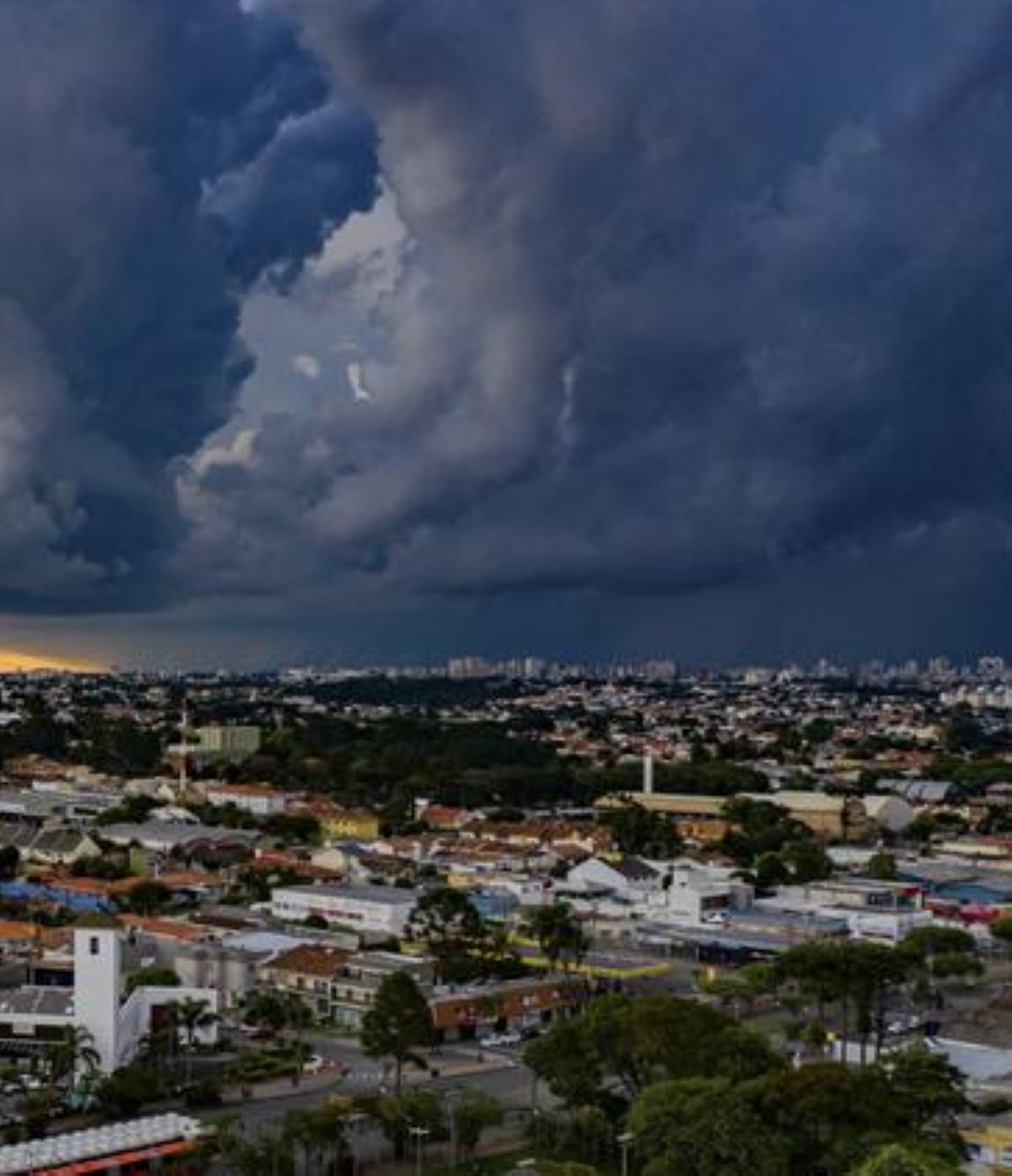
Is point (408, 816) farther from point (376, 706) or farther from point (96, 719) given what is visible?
point (376, 706)

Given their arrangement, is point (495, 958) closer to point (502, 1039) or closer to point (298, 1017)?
point (502, 1039)

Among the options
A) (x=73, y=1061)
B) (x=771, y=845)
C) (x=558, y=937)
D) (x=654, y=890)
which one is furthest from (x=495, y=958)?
(x=771, y=845)

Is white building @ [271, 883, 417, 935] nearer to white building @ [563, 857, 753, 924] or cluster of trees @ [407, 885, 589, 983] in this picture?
cluster of trees @ [407, 885, 589, 983]

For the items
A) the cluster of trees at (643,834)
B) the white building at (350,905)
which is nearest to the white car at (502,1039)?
the white building at (350,905)

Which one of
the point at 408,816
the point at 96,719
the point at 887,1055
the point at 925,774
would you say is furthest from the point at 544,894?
the point at 96,719

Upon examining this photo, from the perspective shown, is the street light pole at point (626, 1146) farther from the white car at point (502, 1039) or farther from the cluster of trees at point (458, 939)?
the cluster of trees at point (458, 939)

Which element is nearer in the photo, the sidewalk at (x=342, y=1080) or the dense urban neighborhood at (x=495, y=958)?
the dense urban neighborhood at (x=495, y=958)
